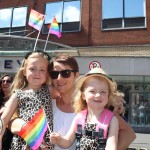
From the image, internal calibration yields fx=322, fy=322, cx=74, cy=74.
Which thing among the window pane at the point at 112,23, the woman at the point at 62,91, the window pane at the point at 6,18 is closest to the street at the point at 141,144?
the woman at the point at 62,91

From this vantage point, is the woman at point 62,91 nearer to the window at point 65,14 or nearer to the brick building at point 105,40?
the brick building at point 105,40

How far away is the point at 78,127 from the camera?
8.34ft

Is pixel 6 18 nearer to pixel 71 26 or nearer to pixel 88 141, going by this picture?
pixel 71 26

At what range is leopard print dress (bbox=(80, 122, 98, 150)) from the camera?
246 centimetres

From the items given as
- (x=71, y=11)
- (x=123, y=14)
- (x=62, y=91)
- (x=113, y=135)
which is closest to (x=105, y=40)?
(x=123, y=14)

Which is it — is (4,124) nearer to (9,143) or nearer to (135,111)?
(9,143)

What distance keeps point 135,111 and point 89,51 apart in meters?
4.76

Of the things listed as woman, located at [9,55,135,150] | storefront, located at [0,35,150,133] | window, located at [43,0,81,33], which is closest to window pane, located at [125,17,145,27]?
storefront, located at [0,35,150,133]

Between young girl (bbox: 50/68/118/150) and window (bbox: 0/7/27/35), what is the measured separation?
19.3 meters

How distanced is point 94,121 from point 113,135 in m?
0.20

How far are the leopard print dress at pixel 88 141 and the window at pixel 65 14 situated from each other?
1769cm

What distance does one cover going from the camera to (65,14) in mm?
20578

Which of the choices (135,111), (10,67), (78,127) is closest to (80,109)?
(78,127)

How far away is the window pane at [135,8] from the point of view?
61.5ft
